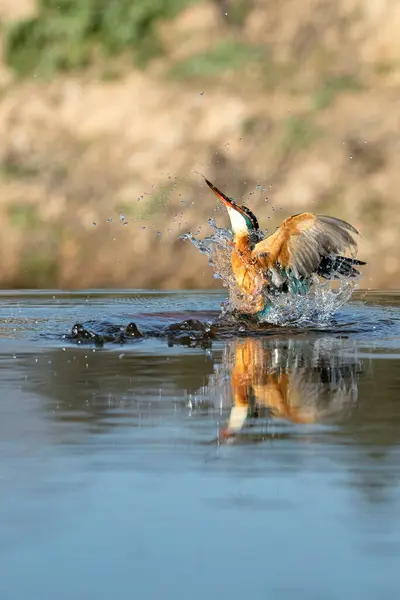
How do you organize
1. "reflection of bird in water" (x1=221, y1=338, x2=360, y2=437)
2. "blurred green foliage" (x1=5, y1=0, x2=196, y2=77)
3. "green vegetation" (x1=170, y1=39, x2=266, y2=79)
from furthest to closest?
"blurred green foliage" (x1=5, y1=0, x2=196, y2=77) < "green vegetation" (x1=170, y1=39, x2=266, y2=79) < "reflection of bird in water" (x1=221, y1=338, x2=360, y2=437)

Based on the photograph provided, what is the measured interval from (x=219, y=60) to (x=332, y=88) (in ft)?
4.73

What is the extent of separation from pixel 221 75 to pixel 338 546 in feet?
46.4

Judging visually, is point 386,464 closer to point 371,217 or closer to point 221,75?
point 371,217

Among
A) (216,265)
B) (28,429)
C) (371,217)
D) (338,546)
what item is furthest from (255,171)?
(338,546)

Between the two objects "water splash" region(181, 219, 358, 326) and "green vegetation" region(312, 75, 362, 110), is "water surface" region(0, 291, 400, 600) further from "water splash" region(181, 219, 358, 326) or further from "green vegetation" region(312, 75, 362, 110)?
"green vegetation" region(312, 75, 362, 110)

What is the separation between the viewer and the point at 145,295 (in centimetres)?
1324

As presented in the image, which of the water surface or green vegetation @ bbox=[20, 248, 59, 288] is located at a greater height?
green vegetation @ bbox=[20, 248, 59, 288]

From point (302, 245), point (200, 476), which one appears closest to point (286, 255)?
point (302, 245)

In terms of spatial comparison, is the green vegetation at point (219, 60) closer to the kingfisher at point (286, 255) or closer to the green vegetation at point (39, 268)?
the green vegetation at point (39, 268)

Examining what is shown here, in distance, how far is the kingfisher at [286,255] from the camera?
34.4 feet

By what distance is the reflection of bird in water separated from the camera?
5738mm

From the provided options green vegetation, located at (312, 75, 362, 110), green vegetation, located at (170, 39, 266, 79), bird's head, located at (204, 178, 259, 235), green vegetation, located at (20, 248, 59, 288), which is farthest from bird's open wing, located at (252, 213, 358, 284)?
green vegetation, located at (170, 39, 266, 79)

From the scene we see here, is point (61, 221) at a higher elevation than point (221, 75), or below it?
below

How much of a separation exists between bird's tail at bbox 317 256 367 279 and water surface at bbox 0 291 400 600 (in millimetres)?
2901
